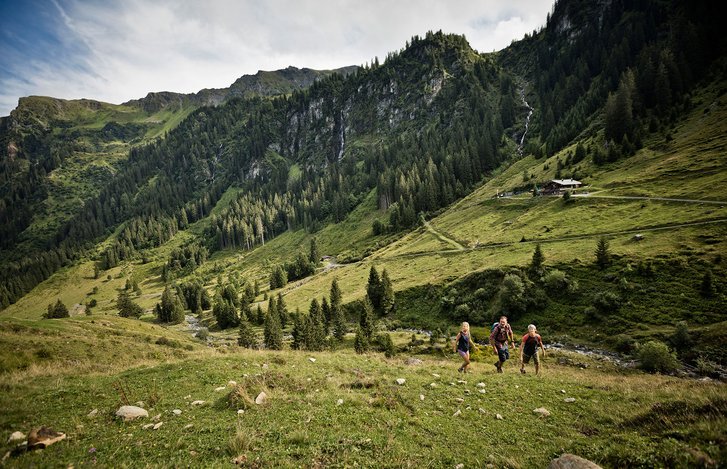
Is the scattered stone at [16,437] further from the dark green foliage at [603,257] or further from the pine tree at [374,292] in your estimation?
the pine tree at [374,292]

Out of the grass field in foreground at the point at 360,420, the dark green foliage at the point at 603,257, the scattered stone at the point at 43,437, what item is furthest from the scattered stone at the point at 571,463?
the dark green foliage at the point at 603,257

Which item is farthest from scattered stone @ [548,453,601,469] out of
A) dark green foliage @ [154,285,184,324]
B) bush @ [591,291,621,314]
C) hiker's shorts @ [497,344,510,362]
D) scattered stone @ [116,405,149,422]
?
dark green foliage @ [154,285,184,324]

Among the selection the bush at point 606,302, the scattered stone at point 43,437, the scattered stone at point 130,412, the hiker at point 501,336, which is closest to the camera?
the scattered stone at point 43,437

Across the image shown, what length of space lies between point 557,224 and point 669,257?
106 feet

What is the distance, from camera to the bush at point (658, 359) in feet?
118

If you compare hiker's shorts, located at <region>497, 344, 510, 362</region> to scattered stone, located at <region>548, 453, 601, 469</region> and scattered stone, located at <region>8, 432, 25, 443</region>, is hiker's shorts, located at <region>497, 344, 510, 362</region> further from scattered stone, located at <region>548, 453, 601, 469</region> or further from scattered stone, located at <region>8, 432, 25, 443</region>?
scattered stone, located at <region>8, 432, 25, 443</region>

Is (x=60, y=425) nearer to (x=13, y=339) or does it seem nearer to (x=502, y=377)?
(x=502, y=377)

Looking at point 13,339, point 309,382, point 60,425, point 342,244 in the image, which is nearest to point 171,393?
point 60,425

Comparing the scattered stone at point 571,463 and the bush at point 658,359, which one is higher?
the scattered stone at point 571,463

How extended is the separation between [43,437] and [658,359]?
2069 inches

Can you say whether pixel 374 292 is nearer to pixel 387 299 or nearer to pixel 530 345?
pixel 387 299

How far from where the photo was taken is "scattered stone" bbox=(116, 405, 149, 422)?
11.8 meters

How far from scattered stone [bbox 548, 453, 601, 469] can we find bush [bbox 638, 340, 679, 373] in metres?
40.5

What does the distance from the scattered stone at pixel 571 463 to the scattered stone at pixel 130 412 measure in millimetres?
14119
